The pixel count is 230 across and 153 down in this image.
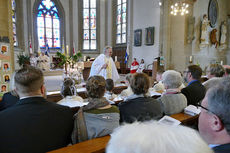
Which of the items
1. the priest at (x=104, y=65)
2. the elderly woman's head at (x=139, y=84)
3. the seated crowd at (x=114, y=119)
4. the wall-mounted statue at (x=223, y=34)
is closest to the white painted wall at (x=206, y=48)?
the wall-mounted statue at (x=223, y=34)

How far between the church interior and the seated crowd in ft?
16.2

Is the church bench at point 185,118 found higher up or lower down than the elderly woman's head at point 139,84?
lower down

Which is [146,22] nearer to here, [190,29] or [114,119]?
[190,29]

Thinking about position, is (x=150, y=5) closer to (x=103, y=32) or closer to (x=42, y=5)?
(x=103, y=32)

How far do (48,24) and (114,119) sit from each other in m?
15.6

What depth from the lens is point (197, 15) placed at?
34.1ft

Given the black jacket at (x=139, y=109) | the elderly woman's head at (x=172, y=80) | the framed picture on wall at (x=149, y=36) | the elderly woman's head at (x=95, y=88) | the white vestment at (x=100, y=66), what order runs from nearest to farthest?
1. the elderly woman's head at (x=95, y=88)
2. the black jacket at (x=139, y=109)
3. the elderly woman's head at (x=172, y=80)
4. the white vestment at (x=100, y=66)
5. the framed picture on wall at (x=149, y=36)

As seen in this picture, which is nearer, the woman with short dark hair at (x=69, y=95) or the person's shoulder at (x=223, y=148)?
the person's shoulder at (x=223, y=148)

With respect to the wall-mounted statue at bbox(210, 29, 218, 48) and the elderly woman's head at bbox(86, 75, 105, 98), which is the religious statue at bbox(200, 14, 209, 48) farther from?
the elderly woman's head at bbox(86, 75, 105, 98)

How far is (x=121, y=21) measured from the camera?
14.3 m

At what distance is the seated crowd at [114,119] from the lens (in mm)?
497

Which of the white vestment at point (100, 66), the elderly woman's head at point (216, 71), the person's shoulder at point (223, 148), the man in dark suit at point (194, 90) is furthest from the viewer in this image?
the white vestment at point (100, 66)

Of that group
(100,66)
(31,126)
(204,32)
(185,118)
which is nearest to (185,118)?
(185,118)

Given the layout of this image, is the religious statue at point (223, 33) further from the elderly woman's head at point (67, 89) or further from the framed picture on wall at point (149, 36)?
the elderly woman's head at point (67, 89)
